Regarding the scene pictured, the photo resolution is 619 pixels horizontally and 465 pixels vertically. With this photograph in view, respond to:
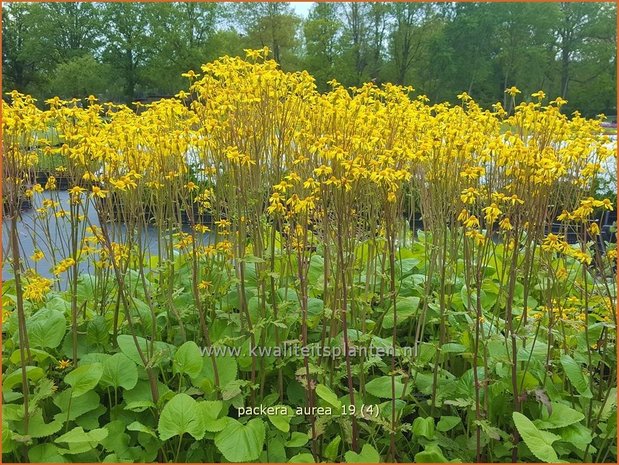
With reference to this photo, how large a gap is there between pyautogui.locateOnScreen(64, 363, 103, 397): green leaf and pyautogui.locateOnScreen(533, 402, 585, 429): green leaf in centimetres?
178

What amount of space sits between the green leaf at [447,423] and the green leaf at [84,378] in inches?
55.8

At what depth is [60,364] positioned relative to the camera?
2.27 meters

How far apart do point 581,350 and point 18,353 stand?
2607 mm

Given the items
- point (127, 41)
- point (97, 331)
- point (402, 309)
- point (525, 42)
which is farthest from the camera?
point (525, 42)

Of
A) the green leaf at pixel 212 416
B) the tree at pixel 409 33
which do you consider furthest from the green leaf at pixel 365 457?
the tree at pixel 409 33

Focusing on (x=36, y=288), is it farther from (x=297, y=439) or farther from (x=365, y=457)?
(x=365, y=457)

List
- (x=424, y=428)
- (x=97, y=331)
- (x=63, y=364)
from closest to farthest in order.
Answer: (x=424, y=428)
(x=63, y=364)
(x=97, y=331)

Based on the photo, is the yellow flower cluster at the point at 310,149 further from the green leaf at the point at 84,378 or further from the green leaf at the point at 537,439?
the green leaf at the point at 537,439

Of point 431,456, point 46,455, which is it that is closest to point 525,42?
point 431,456

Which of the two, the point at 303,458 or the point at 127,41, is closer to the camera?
the point at 303,458

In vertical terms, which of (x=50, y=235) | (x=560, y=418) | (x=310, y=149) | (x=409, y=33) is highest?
(x=409, y=33)

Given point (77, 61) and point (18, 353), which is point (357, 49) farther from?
point (18, 353)

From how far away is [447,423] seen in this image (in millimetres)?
2070

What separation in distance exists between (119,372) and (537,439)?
1684mm
